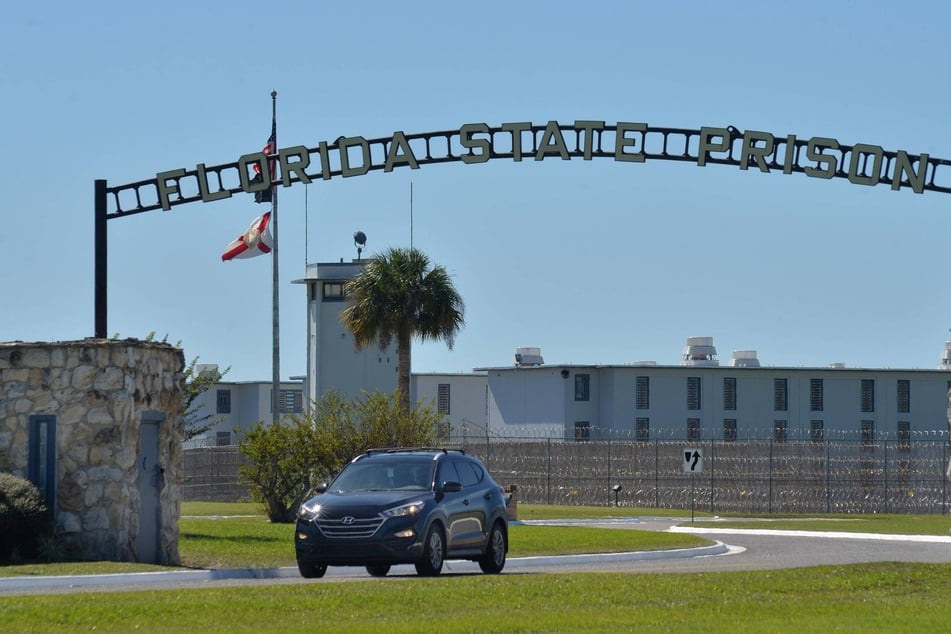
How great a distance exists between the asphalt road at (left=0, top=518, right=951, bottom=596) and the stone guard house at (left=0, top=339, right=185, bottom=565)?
6.52 feet

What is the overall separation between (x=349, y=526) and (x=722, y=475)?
32.5 metres

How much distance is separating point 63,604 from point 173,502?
9441mm

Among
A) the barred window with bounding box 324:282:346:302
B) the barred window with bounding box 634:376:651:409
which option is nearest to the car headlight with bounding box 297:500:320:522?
the barred window with bounding box 634:376:651:409

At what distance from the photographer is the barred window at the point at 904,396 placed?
7419 centimetres

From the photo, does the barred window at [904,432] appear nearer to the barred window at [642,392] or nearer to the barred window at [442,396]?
the barred window at [642,392]

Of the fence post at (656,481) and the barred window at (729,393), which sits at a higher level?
the barred window at (729,393)

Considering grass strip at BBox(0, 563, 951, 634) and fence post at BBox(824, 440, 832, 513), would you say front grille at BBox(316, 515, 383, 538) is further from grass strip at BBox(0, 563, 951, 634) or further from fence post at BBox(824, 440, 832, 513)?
fence post at BBox(824, 440, 832, 513)

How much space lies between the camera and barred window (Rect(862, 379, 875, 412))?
73.9 m

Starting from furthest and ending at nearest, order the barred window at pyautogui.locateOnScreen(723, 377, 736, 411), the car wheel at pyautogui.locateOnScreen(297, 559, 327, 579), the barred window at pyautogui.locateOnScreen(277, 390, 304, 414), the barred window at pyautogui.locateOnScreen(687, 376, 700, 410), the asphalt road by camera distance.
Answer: the barred window at pyautogui.locateOnScreen(277, 390, 304, 414), the barred window at pyautogui.locateOnScreen(723, 377, 736, 411), the barred window at pyautogui.locateOnScreen(687, 376, 700, 410), the car wheel at pyautogui.locateOnScreen(297, 559, 327, 579), the asphalt road

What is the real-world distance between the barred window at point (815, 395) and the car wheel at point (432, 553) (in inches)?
2101

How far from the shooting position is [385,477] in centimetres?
2284

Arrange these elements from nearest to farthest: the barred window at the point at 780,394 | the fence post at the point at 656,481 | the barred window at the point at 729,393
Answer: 1. the fence post at the point at 656,481
2. the barred window at the point at 729,393
3. the barred window at the point at 780,394

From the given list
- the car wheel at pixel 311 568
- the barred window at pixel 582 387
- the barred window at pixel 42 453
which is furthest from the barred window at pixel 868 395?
the car wheel at pixel 311 568

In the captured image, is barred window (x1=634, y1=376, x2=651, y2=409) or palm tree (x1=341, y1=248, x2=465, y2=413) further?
barred window (x1=634, y1=376, x2=651, y2=409)
